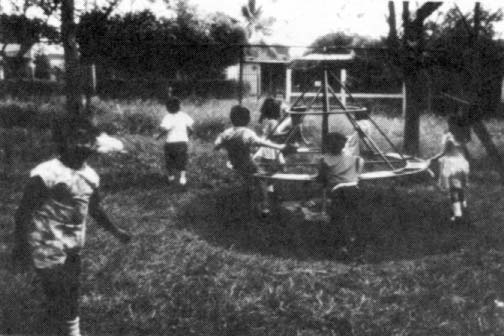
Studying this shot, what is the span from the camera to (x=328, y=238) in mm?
5676

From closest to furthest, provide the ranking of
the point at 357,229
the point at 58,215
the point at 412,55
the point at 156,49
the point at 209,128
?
1. the point at 58,215
2. the point at 357,229
3. the point at 412,55
4. the point at 209,128
5. the point at 156,49

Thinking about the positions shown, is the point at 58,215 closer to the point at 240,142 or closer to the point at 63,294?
the point at 63,294

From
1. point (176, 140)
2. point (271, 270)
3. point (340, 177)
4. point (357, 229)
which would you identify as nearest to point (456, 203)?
point (357, 229)

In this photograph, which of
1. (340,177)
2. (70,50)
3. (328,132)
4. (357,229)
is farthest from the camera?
(70,50)

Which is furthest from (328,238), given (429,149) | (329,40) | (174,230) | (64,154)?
(329,40)

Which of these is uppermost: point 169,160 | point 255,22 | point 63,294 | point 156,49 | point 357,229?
point 255,22

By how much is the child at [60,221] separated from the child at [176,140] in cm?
424

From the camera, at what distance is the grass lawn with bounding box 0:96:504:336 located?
367cm

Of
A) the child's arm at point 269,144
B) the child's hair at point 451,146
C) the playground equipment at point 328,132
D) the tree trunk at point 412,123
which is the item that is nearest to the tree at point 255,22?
the playground equipment at point 328,132

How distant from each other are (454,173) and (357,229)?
152 cm

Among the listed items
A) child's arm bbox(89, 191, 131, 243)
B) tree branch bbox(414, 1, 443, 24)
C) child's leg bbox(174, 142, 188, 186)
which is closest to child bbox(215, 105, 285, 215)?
child's leg bbox(174, 142, 188, 186)

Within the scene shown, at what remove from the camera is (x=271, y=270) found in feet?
14.8

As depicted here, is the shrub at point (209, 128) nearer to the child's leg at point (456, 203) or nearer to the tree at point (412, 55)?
the tree at point (412, 55)

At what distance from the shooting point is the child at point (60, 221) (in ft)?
9.71
